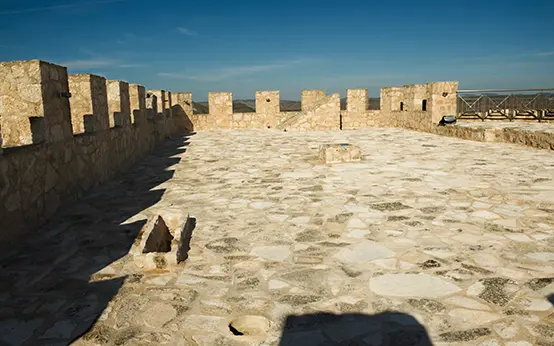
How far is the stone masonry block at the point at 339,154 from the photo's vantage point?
30.3ft

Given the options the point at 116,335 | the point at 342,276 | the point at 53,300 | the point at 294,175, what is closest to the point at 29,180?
the point at 53,300

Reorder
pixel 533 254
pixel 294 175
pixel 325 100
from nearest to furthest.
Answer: pixel 533 254, pixel 294 175, pixel 325 100

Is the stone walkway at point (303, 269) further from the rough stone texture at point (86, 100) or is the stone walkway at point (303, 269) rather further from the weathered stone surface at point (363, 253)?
the rough stone texture at point (86, 100)

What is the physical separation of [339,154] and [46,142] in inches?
235

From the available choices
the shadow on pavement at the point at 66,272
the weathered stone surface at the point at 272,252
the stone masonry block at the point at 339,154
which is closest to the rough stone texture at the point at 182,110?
the stone masonry block at the point at 339,154

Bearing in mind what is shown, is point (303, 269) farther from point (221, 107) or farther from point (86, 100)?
point (221, 107)

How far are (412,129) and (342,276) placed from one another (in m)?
15.2

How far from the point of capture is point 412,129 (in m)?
17.4

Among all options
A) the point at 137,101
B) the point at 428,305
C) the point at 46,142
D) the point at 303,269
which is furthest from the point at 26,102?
the point at 137,101

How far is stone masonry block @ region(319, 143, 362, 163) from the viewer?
30.3 ft

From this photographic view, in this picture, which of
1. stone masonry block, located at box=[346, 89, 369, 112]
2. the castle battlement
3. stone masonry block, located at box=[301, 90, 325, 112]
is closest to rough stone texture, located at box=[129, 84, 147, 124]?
the castle battlement

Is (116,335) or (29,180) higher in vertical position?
(29,180)

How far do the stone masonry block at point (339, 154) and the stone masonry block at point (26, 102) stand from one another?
564 centimetres

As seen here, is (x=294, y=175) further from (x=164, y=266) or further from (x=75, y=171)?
(x=164, y=266)
